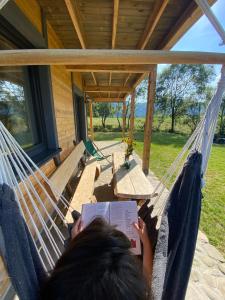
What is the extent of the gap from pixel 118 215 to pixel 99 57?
2.25 ft

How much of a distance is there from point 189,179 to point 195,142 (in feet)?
0.56

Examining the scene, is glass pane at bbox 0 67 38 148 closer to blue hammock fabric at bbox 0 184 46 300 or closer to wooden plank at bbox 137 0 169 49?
blue hammock fabric at bbox 0 184 46 300

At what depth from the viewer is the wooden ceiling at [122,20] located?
5.34 feet

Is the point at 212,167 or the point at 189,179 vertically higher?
the point at 189,179

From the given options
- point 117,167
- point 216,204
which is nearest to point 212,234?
A: point 216,204

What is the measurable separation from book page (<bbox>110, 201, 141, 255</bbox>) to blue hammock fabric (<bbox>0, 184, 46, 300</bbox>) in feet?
1.15

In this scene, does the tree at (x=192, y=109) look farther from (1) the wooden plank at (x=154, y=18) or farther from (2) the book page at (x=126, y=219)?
(2) the book page at (x=126, y=219)

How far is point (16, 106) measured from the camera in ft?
4.82

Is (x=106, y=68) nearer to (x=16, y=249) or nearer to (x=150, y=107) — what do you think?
(x=150, y=107)

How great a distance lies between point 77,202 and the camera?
1855 mm

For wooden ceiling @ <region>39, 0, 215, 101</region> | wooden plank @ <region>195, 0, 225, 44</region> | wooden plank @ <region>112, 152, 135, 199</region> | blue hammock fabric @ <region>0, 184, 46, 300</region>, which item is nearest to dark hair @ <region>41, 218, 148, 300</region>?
blue hammock fabric @ <region>0, 184, 46, 300</region>

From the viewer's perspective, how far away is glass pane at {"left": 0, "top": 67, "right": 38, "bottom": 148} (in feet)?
4.23

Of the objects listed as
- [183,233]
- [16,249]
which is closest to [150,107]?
[183,233]

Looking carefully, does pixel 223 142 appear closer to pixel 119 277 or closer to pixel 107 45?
pixel 107 45
